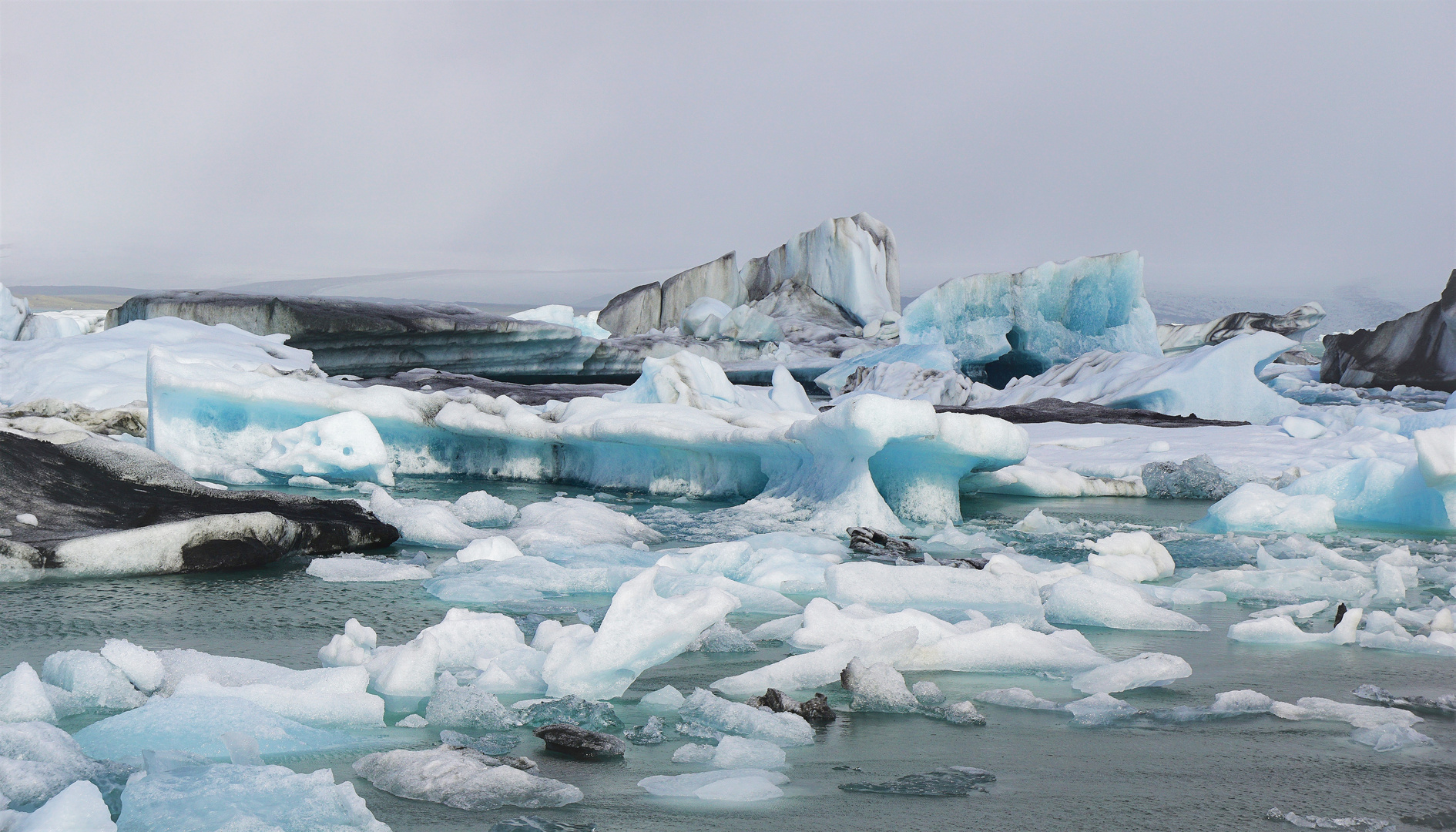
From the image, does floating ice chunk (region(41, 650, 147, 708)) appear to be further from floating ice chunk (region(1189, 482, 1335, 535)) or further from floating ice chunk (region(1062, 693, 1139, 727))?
floating ice chunk (region(1189, 482, 1335, 535))

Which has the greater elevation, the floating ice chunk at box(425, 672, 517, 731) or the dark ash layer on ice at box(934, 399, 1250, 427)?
the dark ash layer on ice at box(934, 399, 1250, 427)

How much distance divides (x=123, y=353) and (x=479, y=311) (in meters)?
8.55

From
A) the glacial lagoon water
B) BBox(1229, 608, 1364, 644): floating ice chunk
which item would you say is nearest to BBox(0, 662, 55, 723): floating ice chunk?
the glacial lagoon water

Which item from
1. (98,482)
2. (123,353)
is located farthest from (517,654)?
(123,353)

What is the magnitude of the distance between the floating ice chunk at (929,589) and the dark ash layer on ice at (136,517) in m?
2.54

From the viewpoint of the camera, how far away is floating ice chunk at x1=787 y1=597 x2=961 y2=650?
3.47m

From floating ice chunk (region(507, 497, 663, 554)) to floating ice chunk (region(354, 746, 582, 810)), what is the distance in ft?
10.5

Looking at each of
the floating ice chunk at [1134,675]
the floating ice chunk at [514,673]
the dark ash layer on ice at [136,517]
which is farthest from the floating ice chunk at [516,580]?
the floating ice chunk at [1134,675]

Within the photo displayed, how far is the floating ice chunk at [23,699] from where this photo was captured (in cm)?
244

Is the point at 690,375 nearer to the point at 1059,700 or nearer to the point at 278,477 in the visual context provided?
the point at 278,477

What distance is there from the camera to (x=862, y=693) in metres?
2.90

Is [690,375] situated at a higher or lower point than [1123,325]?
lower

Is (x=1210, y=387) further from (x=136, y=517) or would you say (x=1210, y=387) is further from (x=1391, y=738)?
(x=136, y=517)

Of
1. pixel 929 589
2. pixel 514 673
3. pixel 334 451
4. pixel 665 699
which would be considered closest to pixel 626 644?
pixel 665 699
